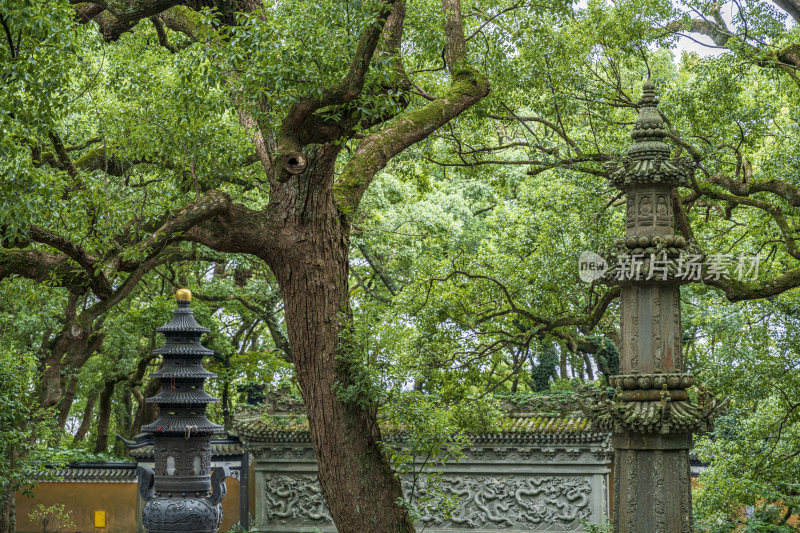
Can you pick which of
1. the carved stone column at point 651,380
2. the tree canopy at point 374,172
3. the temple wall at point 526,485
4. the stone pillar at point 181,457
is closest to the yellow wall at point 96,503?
the temple wall at point 526,485

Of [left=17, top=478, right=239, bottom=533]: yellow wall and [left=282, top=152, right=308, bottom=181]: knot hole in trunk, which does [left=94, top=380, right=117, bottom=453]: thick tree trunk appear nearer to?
[left=17, top=478, right=239, bottom=533]: yellow wall

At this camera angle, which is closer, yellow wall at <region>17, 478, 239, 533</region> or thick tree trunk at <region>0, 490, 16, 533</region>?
thick tree trunk at <region>0, 490, 16, 533</region>

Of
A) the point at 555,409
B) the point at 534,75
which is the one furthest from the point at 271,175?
the point at 555,409

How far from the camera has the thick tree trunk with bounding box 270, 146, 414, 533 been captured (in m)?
7.10

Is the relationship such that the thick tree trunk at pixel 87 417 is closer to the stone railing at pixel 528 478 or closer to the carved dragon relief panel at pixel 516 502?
the stone railing at pixel 528 478

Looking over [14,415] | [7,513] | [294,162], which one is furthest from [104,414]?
[294,162]

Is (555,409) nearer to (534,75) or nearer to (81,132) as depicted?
(534,75)

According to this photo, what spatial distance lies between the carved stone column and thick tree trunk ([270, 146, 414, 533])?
188 centimetres

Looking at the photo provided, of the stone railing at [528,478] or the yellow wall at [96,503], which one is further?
the yellow wall at [96,503]

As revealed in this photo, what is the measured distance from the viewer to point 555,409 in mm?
14836

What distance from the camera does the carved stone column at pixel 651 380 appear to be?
6.06m

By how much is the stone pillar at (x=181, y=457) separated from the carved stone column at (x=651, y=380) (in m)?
5.32

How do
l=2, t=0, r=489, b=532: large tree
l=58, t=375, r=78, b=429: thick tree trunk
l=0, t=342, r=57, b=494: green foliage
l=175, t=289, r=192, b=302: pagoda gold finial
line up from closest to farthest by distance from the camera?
l=2, t=0, r=489, b=532: large tree
l=0, t=342, r=57, b=494: green foliage
l=175, t=289, r=192, b=302: pagoda gold finial
l=58, t=375, r=78, b=429: thick tree trunk

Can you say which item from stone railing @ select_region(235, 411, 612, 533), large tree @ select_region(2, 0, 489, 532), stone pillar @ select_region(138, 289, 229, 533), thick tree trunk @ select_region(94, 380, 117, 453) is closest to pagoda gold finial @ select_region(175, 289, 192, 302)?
stone pillar @ select_region(138, 289, 229, 533)
